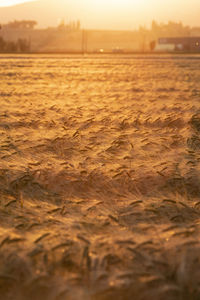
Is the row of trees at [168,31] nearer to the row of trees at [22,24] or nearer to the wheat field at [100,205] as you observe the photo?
the row of trees at [22,24]

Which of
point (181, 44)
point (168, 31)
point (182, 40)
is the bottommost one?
point (181, 44)

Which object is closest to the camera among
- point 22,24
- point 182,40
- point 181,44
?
point 181,44

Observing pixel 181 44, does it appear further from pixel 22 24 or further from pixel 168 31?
pixel 22 24

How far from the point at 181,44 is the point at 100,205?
43.1 metres

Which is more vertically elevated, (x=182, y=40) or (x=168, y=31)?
(x=168, y=31)

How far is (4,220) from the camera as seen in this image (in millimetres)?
2041

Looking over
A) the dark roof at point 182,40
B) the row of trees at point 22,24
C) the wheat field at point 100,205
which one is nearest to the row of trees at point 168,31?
the row of trees at point 22,24

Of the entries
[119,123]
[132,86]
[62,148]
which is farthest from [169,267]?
[132,86]

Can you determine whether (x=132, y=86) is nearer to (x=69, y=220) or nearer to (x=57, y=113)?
(x=57, y=113)

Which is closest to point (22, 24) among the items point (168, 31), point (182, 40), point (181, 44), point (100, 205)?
point (168, 31)

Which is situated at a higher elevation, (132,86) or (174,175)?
(132,86)

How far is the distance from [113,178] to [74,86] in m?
5.61

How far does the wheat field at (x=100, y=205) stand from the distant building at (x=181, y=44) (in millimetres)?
36529

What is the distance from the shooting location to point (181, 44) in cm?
4181
